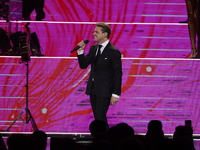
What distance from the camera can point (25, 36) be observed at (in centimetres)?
549

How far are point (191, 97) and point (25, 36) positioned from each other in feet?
7.30

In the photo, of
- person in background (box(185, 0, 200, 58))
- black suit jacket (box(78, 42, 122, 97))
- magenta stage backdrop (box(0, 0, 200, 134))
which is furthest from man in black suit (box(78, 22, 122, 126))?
person in background (box(185, 0, 200, 58))

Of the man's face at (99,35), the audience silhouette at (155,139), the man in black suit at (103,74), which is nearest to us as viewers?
the audience silhouette at (155,139)

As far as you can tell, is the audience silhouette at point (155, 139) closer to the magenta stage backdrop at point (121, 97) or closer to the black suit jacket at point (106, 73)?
the black suit jacket at point (106, 73)

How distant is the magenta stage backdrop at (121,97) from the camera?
594 cm

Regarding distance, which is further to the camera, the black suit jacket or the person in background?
the person in background

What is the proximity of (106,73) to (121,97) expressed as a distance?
3.58ft

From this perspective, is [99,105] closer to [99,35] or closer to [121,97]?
[99,35]

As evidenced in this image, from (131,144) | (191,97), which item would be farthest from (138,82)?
(131,144)

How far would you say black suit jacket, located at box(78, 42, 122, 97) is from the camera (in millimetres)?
Answer: 4859

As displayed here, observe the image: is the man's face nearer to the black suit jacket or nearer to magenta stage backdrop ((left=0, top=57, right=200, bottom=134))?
the black suit jacket

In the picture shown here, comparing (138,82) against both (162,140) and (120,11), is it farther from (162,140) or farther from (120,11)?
(162,140)

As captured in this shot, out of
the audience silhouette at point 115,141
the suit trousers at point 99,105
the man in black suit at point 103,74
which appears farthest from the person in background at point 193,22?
the audience silhouette at point 115,141

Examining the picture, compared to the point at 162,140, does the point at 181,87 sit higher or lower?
lower
